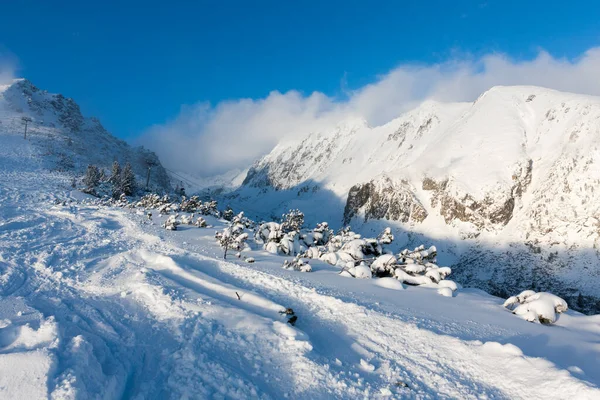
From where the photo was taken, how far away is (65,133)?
10012cm

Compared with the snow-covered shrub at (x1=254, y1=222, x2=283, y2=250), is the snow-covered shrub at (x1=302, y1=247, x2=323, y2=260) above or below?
below

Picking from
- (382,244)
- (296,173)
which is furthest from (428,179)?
(296,173)

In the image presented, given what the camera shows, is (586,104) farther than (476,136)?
No

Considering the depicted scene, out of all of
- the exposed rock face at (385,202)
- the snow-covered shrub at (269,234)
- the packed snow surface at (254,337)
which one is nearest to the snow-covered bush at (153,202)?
the snow-covered shrub at (269,234)

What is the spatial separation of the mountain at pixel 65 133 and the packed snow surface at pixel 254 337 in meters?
73.9

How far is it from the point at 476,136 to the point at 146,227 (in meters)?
79.3

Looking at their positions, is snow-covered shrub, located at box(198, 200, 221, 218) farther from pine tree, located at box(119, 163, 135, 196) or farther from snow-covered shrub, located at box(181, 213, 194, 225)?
pine tree, located at box(119, 163, 135, 196)

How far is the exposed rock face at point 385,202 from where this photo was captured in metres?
74.8

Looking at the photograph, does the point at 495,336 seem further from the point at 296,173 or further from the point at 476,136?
the point at 296,173

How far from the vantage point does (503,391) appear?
6500 mm

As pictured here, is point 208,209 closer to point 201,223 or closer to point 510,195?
point 201,223

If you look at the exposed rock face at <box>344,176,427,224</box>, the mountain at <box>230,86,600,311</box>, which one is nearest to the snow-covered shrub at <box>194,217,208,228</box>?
the mountain at <box>230,86,600,311</box>

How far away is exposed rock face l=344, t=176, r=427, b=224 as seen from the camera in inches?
2943

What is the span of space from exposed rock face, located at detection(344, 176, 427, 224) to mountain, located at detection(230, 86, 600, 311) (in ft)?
0.88
